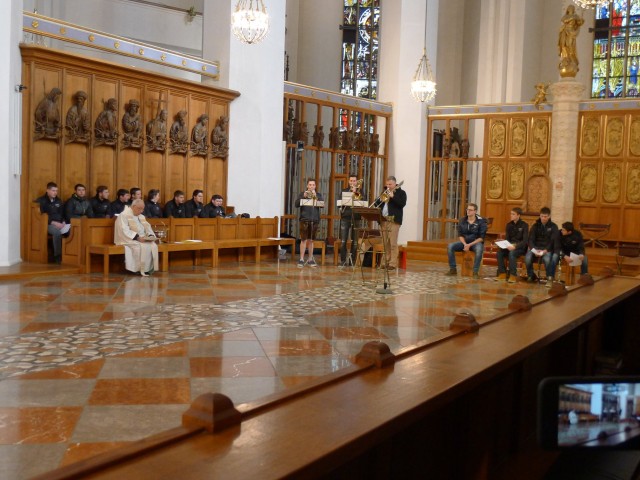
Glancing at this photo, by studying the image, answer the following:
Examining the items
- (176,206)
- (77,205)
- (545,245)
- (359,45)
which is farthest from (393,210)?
(359,45)

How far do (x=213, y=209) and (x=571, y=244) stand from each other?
20.9 feet

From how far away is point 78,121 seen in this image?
1152 centimetres

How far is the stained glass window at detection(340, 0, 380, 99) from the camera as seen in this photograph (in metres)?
22.3

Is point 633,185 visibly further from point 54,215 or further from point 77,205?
point 54,215

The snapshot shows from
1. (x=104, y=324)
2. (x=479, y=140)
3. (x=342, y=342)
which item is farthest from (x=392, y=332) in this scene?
(x=479, y=140)

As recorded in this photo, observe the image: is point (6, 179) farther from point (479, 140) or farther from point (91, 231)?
point (479, 140)

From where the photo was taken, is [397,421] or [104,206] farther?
[104,206]

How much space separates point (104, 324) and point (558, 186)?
1273 cm

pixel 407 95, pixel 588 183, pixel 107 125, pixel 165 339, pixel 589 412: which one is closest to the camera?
pixel 589 412

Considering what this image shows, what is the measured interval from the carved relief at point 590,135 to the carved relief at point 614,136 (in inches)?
9.3

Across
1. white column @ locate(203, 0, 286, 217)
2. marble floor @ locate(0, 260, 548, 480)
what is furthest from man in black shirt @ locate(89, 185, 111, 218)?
white column @ locate(203, 0, 286, 217)

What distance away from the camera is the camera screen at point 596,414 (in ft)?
5.02

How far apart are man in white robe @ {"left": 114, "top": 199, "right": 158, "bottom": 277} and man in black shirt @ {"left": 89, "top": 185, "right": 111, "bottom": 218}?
4.68ft

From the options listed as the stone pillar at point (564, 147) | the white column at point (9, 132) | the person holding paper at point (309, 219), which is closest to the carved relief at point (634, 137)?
the stone pillar at point (564, 147)
